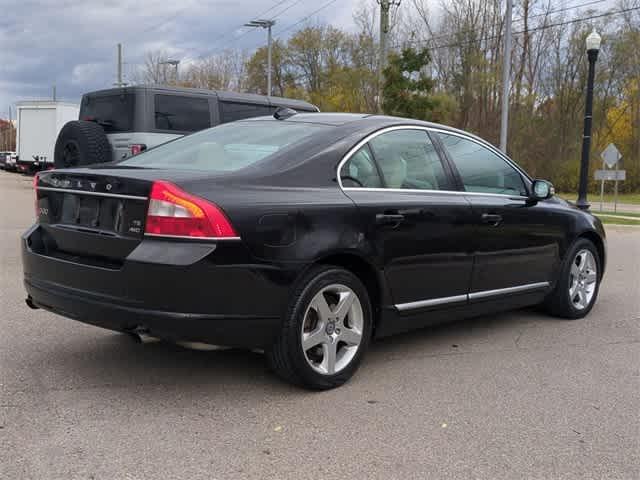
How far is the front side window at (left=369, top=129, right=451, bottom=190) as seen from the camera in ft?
14.8

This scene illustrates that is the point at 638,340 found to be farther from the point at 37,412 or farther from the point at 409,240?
the point at 37,412

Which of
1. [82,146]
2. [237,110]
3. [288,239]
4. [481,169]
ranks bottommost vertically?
[288,239]

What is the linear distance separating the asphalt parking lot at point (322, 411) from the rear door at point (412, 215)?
530mm

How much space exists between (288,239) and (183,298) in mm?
642

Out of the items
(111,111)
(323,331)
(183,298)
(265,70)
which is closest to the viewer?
(183,298)

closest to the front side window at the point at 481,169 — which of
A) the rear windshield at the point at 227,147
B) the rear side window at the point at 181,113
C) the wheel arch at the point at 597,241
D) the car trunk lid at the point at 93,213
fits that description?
the wheel arch at the point at 597,241

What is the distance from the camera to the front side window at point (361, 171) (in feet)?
13.9

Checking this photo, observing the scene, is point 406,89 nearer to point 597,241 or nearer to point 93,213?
point 597,241

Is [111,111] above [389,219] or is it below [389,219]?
above

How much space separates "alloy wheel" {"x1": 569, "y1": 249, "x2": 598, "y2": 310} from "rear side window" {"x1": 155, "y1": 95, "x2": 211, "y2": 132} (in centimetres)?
753

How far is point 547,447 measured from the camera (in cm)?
336

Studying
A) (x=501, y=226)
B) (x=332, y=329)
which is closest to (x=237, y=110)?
(x=501, y=226)

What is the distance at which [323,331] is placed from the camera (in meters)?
3.96

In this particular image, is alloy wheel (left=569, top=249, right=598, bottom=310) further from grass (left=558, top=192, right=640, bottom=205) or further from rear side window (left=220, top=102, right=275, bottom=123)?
grass (left=558, top=192, right=640, bottom=205)
